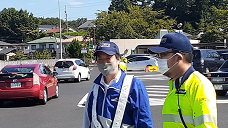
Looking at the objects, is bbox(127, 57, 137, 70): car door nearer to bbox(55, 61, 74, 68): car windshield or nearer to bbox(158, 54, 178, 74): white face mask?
bbox(55, 61, 74, 68): car windshield

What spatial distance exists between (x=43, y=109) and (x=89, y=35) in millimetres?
59010

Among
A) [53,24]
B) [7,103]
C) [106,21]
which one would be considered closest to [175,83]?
→ [7,103]

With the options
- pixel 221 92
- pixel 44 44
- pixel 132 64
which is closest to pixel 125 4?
pixel 44 44

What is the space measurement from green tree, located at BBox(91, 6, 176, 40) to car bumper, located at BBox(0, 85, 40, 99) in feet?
173

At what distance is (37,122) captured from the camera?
941cm

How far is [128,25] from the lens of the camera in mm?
66562

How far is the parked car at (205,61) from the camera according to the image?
74.1 ft

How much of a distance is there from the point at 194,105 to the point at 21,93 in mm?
10187

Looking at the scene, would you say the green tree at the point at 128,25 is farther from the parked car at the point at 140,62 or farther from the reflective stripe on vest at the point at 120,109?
the reflective stripe on vest at the point at 120,109

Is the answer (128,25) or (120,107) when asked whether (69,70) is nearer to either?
(120,107)

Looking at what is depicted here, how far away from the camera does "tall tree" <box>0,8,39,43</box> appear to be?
10356cm

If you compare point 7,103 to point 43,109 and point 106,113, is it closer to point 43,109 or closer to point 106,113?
point 43,109

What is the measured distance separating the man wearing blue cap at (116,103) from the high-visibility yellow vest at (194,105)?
1.71 feet

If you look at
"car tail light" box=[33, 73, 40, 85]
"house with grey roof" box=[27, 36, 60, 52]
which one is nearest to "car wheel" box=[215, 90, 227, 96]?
"car tail light" box=[33, 73, 40, 85]
